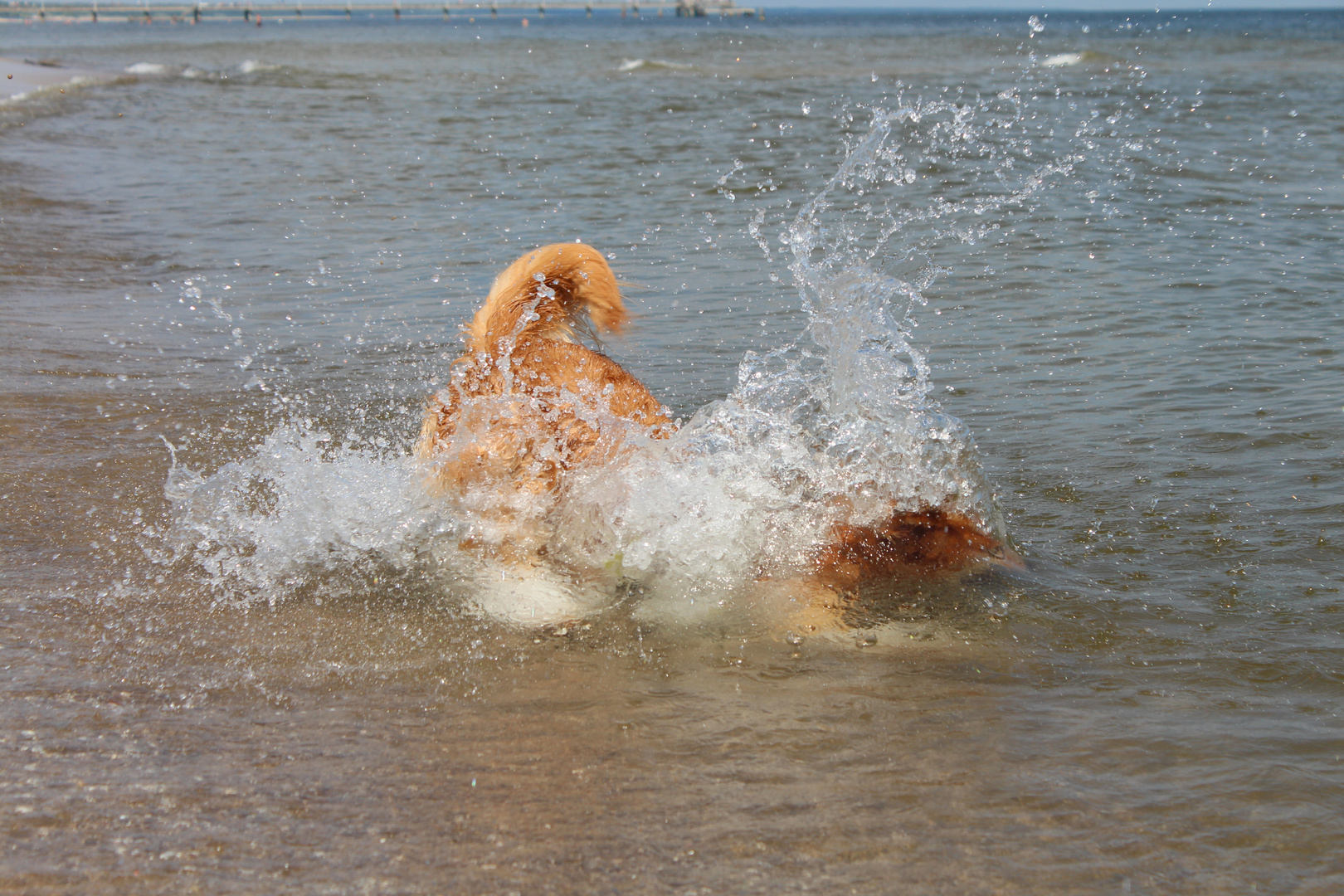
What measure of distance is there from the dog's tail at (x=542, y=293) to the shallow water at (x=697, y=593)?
557 millimetres

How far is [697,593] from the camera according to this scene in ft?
9.65

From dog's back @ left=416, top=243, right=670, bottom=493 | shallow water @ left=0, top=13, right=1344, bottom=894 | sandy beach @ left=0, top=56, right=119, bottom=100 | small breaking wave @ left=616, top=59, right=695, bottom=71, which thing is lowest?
shallow water @ left=0, top=13, right=1344, bottom=894

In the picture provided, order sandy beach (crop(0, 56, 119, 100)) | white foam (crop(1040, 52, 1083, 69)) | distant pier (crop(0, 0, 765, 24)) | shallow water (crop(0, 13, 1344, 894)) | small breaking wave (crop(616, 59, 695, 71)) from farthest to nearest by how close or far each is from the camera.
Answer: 1. distant pier (crop(0, 0, 765, 24))
2. small breaking wave (crop(616, 59, 695, 71))
3. white foam (crop(1040, 52, 1083, 69))
4. sandy beach (crop(0, 56, 119, 100))
5. shallow water (crop(0, 13, 1344, 894))

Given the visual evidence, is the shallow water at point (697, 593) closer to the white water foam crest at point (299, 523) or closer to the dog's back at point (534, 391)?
the white water foam crest at point (299, 523)

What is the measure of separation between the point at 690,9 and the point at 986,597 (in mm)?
108528

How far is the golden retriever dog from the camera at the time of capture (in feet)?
9.60

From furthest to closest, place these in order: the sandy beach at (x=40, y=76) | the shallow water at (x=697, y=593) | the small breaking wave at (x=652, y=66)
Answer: the small breaking wave at (x=652, y=66)
the sandy beach at (x=40, y=76)
the shallow water at (x=697, y=593)

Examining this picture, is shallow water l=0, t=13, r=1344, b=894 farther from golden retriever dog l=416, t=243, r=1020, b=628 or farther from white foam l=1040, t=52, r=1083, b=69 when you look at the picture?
white foam l=1040, t=52, r=1083, b=69

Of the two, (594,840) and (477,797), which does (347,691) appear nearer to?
(477,797)

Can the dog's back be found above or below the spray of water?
above

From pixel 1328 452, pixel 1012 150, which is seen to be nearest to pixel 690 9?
pixel 1012 150

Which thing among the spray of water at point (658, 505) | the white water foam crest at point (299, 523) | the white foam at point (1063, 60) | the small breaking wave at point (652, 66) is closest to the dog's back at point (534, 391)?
the spray of water at point (658, 505)

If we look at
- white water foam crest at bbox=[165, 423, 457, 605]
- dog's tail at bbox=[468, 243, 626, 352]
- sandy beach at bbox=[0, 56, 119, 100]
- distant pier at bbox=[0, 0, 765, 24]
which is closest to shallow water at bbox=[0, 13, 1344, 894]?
white water foam crest at bbox=[165, 423, 457, 605]

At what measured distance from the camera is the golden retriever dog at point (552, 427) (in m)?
2.93
